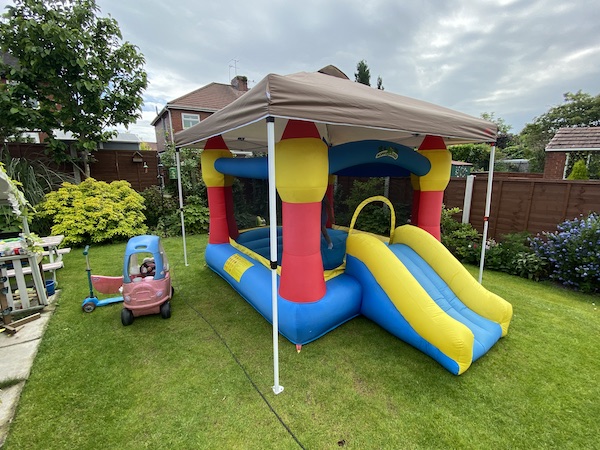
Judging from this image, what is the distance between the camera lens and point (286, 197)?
2.53 metres

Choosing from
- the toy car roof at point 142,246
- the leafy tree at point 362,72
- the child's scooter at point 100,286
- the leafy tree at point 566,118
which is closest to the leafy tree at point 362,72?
the leafy tree at point 362,72

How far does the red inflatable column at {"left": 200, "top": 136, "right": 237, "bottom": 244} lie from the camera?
4375mm

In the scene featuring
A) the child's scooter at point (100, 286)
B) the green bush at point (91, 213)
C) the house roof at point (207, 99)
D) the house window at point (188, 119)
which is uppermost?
the house roof at point (207, 99)

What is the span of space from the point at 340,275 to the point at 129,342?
2367 mm

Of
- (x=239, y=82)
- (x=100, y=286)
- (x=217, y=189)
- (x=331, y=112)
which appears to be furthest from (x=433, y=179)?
(x=239, y=82)

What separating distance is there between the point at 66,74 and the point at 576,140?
17.5 metres

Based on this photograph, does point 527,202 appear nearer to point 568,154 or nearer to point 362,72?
point 568,154

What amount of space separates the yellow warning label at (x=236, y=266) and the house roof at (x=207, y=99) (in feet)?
49.6

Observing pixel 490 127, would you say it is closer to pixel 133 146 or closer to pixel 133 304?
pixel 133 304

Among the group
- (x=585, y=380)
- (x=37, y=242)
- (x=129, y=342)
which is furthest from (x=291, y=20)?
(x=585, y=380)

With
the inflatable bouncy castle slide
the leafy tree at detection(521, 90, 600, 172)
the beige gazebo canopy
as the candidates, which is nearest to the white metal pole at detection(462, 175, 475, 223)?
the beige gazebo canopy

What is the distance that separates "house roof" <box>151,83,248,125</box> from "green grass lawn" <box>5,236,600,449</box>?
1571 centimetres

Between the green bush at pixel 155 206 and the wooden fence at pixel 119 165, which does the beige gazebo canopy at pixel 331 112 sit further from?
the wooden fence at pixel 119 165

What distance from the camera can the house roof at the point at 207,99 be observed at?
16.1 m
